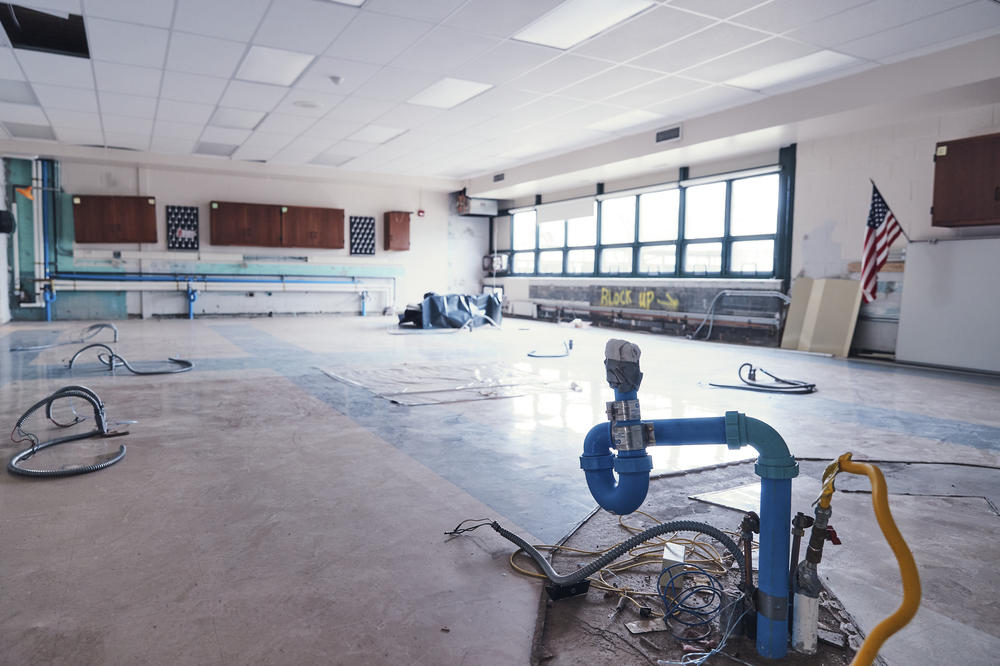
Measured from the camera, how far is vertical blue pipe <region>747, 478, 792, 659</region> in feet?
4.64

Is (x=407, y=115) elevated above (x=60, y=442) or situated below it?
A: above

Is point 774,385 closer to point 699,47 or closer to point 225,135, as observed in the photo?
point 699,47

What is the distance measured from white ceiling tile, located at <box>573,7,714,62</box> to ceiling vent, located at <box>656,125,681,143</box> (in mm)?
2638

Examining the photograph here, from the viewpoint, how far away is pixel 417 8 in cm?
466

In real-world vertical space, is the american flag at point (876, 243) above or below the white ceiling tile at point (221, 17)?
below

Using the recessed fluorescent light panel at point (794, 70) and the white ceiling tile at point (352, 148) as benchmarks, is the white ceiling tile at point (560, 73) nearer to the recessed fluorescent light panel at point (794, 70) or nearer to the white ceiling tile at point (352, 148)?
the recessed fluorescent light panel at point (794, 70)

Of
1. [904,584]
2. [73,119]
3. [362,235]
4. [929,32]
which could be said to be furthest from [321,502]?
[362,235]

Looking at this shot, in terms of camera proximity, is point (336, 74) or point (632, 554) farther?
point (336, 74)

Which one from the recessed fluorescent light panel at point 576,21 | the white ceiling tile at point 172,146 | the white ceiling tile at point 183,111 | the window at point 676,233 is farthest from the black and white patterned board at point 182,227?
the recessed fluorescent light panel at point 576,21

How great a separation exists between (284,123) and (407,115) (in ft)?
6.09

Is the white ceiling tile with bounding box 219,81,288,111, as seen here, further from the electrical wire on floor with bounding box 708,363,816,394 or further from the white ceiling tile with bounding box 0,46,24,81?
the electrical wire on floor with bounding box 708,363,816,394

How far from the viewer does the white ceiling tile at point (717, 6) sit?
4.45 metres

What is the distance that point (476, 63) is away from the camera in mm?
5863

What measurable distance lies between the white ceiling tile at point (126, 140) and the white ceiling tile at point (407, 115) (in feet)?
13.2
